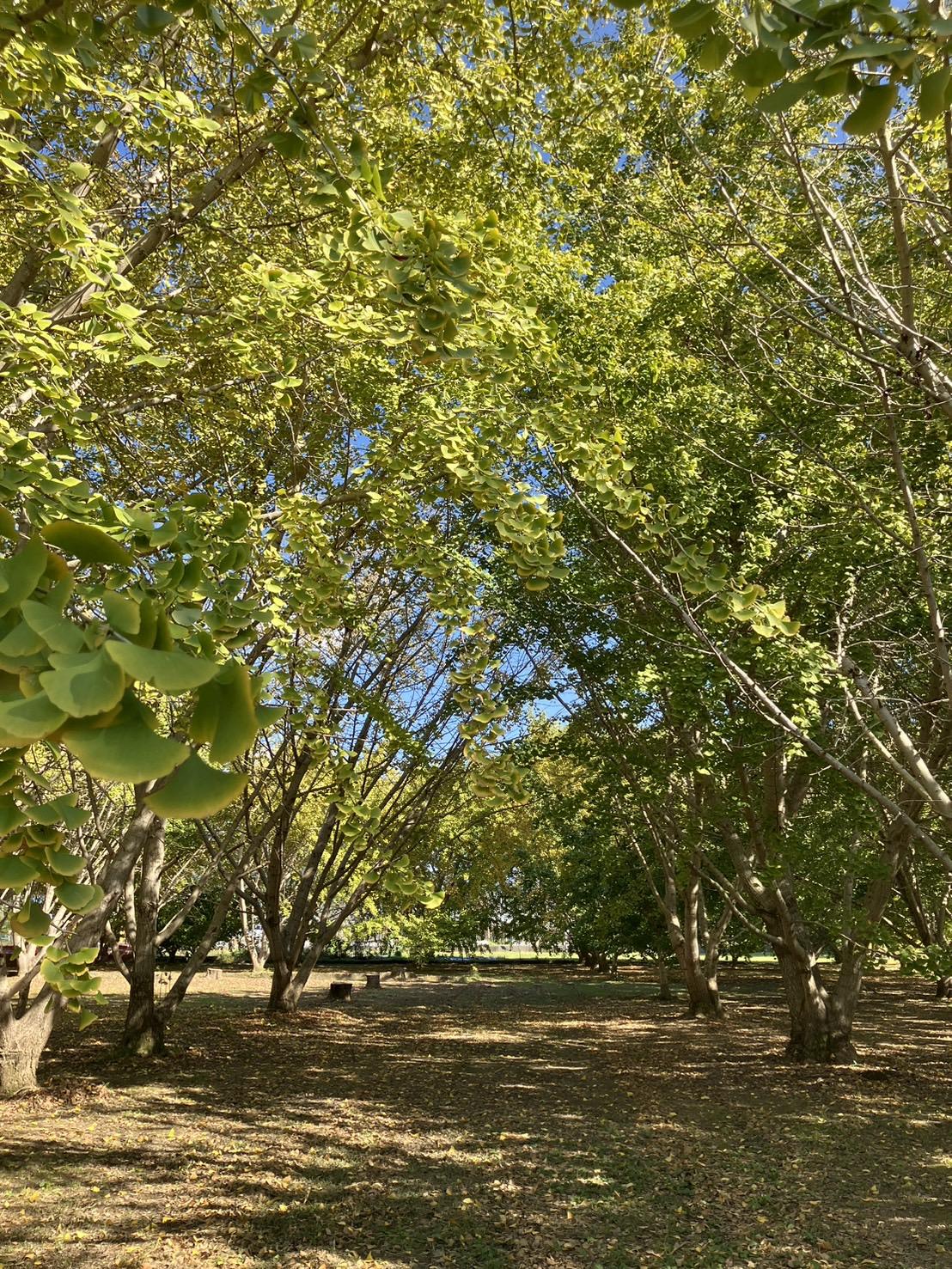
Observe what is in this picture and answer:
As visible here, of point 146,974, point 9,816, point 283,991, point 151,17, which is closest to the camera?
point 9,816

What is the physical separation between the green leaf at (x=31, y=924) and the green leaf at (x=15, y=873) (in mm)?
320

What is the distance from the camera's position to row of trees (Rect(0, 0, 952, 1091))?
1472mm

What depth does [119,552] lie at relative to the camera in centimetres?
97

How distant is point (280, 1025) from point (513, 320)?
14.3 m

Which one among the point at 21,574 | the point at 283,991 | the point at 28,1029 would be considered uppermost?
the point at 21,574

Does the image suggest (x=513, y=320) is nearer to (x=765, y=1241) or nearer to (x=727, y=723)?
(x=765, y=1241)

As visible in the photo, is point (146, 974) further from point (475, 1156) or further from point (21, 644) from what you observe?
point (21, 644)

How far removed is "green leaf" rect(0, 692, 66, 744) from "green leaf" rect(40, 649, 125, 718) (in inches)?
0.5

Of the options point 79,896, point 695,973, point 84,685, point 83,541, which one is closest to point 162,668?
point 84,685

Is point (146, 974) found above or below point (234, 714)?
below

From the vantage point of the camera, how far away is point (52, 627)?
825 millimetres

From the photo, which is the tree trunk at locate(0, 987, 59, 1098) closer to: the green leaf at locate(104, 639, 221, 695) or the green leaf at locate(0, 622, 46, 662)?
the green leaf at locate(0, 622, 46, 662)

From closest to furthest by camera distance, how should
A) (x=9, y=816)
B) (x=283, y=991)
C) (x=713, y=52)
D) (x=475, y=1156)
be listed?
(x=9, y=816) < (x=713, y=52) < (x=475, y=1156) < (x=283, y=991)

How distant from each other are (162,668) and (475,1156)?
755 cm
